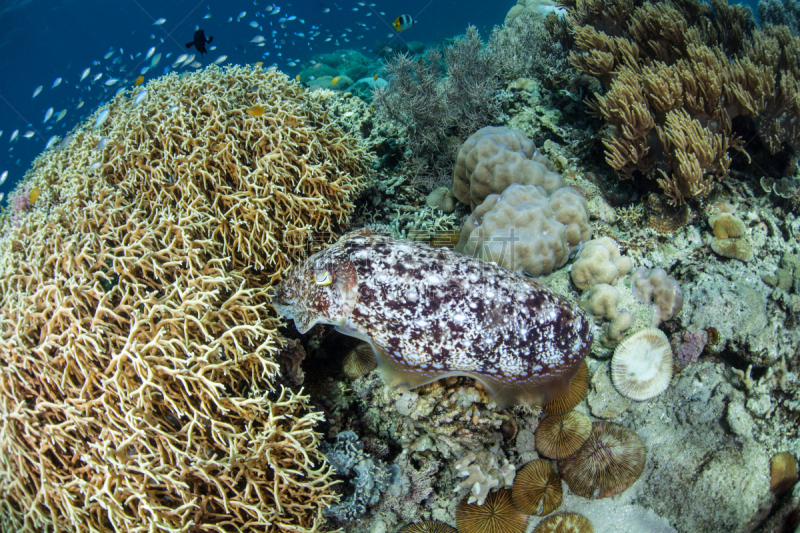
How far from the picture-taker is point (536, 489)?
352cm

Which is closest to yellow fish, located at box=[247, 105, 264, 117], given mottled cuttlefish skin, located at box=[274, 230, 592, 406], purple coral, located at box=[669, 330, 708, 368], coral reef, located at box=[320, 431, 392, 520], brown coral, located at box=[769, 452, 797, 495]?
mottled cuttlefish skin, located at box=[274, 230, 592, 406]

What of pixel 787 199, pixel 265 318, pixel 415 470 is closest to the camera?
pixel 265 318

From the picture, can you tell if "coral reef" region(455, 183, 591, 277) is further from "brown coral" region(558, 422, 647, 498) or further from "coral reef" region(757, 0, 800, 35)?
"coral reef" region(757, 0, 800, 35)

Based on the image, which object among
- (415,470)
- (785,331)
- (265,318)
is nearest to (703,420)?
(785,331)

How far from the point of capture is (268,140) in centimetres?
386

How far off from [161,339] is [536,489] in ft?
13.0

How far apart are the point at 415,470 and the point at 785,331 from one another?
4699 mm

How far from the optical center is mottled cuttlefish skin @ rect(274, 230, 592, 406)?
290 cm

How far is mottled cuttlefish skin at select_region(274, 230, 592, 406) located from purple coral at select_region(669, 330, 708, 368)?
191 centimetres

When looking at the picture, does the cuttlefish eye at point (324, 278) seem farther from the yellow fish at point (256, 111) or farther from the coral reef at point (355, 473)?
the yellow fish at point (256, 111)

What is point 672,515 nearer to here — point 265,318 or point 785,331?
point 785,331

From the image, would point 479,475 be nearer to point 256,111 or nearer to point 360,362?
point 360,362

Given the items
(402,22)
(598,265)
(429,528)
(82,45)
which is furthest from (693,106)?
(82,45)

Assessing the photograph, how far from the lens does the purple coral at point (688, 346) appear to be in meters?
3.99
